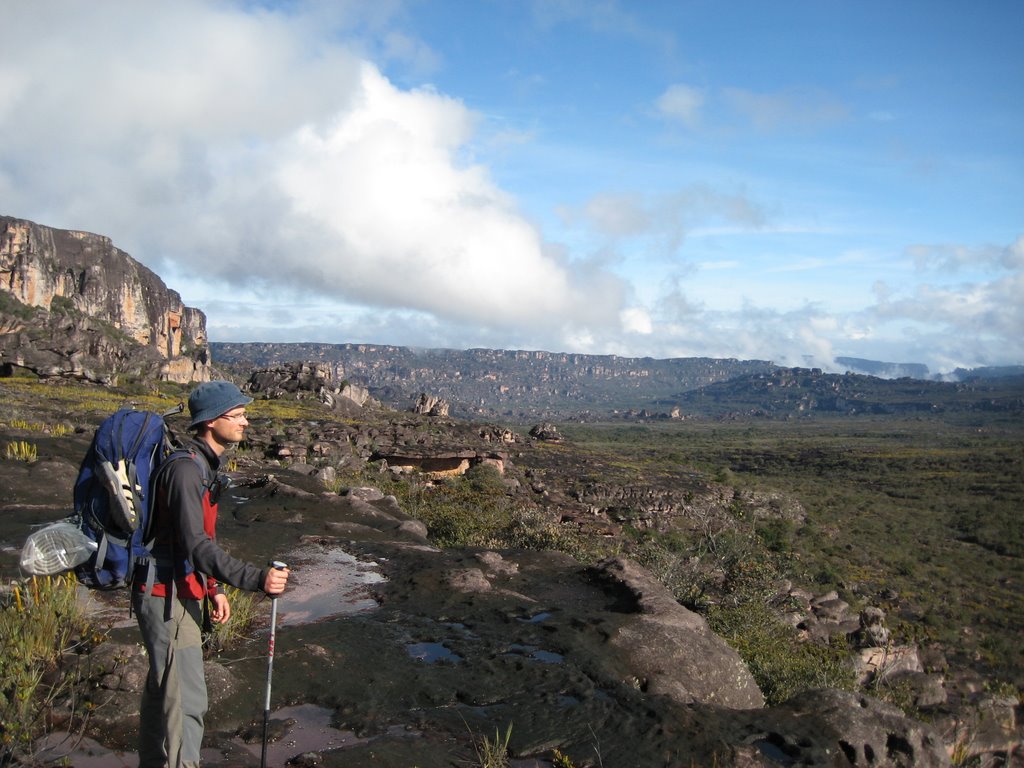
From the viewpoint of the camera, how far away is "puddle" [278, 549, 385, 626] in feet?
26.3

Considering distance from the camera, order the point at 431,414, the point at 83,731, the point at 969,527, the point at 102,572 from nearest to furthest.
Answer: the point at 102,572
the point at 83,731
the point at 969,527
the point at 431,414

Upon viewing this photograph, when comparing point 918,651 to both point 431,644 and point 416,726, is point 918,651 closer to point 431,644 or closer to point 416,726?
point 431,644

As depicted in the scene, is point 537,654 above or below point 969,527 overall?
above

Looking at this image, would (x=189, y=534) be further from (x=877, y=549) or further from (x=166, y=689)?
(x=877, y=549)

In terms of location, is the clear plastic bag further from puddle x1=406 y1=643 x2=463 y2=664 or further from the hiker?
puddle x1=406 y1=643 x2=463 y2=664

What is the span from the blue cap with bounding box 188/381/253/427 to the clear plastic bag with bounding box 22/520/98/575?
79 centimetres

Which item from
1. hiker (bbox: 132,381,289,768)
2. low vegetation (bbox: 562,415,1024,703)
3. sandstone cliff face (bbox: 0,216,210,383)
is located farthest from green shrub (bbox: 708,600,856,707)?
sandstone cliff face (bbox: 0,216,210,383)

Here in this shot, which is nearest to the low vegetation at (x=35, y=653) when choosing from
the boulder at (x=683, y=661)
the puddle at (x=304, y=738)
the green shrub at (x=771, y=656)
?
the puddle at (x=304, y=738)

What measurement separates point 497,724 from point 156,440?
10.5ft

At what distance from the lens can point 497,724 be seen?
5.37m

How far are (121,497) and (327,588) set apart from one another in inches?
225

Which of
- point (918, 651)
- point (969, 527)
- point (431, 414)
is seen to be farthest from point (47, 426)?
point (969, 527)

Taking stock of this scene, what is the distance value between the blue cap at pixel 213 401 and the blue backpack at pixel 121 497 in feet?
0.84

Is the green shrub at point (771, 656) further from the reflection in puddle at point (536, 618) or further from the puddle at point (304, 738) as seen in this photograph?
the puddle at point (304, 738)
